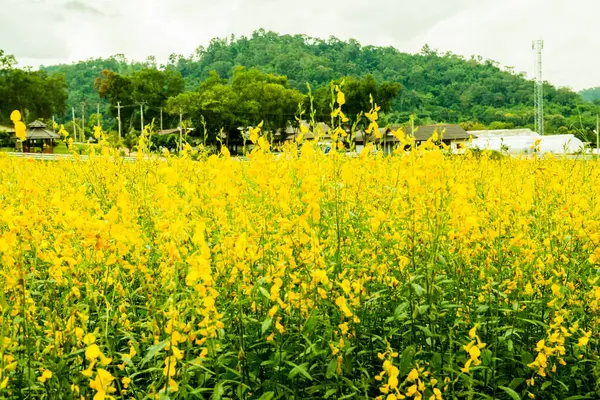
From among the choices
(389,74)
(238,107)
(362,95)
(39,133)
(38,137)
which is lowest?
(38,137)

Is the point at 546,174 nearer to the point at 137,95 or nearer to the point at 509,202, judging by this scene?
the point at 509,202

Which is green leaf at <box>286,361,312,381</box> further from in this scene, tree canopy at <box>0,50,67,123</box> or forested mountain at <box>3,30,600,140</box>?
tree canopy at <box>0,50,67,123</box>

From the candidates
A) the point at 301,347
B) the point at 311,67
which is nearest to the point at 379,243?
the point at 301,347

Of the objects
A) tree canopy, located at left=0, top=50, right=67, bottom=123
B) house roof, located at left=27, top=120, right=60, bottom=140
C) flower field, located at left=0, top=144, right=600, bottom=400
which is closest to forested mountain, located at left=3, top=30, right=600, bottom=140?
tree canopy, located at left=0, top=50, right=67, bottom=123

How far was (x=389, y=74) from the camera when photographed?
92.9 m

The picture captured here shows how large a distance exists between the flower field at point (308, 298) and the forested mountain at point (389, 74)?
48.4 meters

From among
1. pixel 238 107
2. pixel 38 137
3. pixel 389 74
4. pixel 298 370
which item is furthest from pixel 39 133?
pixel 389 74

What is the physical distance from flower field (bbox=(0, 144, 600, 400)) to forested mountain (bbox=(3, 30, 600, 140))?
48.4 m

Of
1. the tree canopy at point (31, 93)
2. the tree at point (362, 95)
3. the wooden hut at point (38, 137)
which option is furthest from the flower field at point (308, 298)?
the tree canopy at point (31, 93)

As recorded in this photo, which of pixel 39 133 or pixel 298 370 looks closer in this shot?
pixel 298 370

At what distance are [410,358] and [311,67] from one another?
91965 mm

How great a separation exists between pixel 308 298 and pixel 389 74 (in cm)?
9425

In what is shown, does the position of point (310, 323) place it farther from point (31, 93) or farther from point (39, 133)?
point (31, 93)

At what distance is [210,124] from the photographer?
1762 inches
